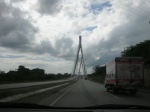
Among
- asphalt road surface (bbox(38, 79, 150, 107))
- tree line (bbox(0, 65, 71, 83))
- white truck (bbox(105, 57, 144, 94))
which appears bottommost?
asphalt road surface (bbox(38, 79, 150, 107))

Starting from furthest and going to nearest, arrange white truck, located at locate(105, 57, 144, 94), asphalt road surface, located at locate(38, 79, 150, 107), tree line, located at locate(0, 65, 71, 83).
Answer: tree line, located at locate(0, 65, 71, 83), white truck, located at locate(105, 57, 144, 94), asphalt road surface, located at locate(38, 79, 150, 107)

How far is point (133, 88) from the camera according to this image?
29.2 meters

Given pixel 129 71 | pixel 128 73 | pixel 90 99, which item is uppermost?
pixel 129 71

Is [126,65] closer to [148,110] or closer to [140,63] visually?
[140,63]

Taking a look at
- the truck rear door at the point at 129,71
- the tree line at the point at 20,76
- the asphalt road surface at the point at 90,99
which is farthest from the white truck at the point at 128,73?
the tree line at the point at 20,76

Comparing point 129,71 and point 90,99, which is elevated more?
point 129,71

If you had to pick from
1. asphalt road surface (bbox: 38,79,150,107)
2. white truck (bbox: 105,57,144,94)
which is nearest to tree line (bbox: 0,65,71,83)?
white truck (bbox: 105,57,144,94)

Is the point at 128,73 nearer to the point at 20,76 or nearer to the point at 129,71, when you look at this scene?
the point at 129,71

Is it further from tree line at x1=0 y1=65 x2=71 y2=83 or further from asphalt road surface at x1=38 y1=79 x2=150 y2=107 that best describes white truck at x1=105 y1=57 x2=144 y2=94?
tree line at x1=0 y1=65 x2=71 y2=83

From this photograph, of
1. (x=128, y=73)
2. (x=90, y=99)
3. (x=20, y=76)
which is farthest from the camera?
(x=20, y=76)

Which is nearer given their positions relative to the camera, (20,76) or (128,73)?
(128,73)

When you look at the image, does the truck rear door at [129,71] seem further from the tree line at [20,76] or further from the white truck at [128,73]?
the tree line at [20,76]

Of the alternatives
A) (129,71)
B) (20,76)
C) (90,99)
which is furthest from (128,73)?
(20,76)

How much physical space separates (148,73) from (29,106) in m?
38.8
